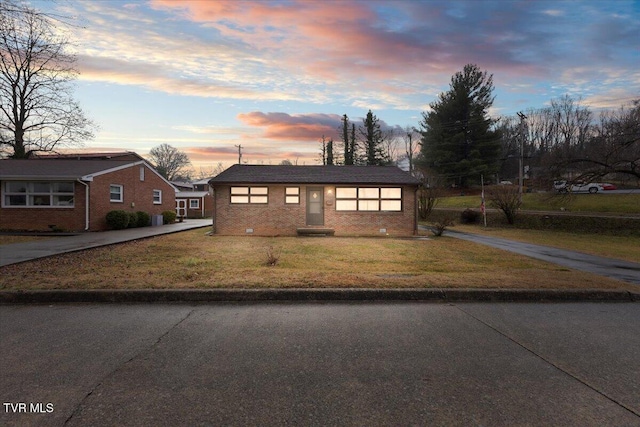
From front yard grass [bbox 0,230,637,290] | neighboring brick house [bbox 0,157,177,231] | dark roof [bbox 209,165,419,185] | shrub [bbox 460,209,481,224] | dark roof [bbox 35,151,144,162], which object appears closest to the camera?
front yard grass [bbox 0,230,637,290]

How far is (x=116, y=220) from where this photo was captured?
812 inches

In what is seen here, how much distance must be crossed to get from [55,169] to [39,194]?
5.72ft

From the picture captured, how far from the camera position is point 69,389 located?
2.92 m

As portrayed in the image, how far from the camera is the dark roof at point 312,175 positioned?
761 inches

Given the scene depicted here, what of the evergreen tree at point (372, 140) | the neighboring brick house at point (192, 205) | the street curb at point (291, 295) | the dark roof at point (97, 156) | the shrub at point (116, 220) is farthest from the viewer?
the evergreen tree at point (372, 140)

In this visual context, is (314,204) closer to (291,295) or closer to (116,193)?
(116,193)

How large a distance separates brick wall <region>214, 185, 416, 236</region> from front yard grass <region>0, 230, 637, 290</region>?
7.70 metres

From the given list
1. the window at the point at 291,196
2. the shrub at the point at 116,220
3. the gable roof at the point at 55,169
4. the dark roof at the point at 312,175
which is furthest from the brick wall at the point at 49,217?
the window at the point at 291,196

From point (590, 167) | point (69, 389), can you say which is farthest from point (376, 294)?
point (590, 167)

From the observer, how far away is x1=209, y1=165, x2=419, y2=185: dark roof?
19328 millimetres

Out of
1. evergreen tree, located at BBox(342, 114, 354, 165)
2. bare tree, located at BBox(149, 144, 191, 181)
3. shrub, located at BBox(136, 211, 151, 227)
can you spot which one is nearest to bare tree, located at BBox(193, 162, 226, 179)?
bare tree, located at BBox(149, 144, 191, 181)

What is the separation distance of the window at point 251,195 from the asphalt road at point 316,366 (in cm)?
1424

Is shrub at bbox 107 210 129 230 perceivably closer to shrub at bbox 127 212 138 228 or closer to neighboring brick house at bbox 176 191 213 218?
shrub at bbox 127 212 138 228
